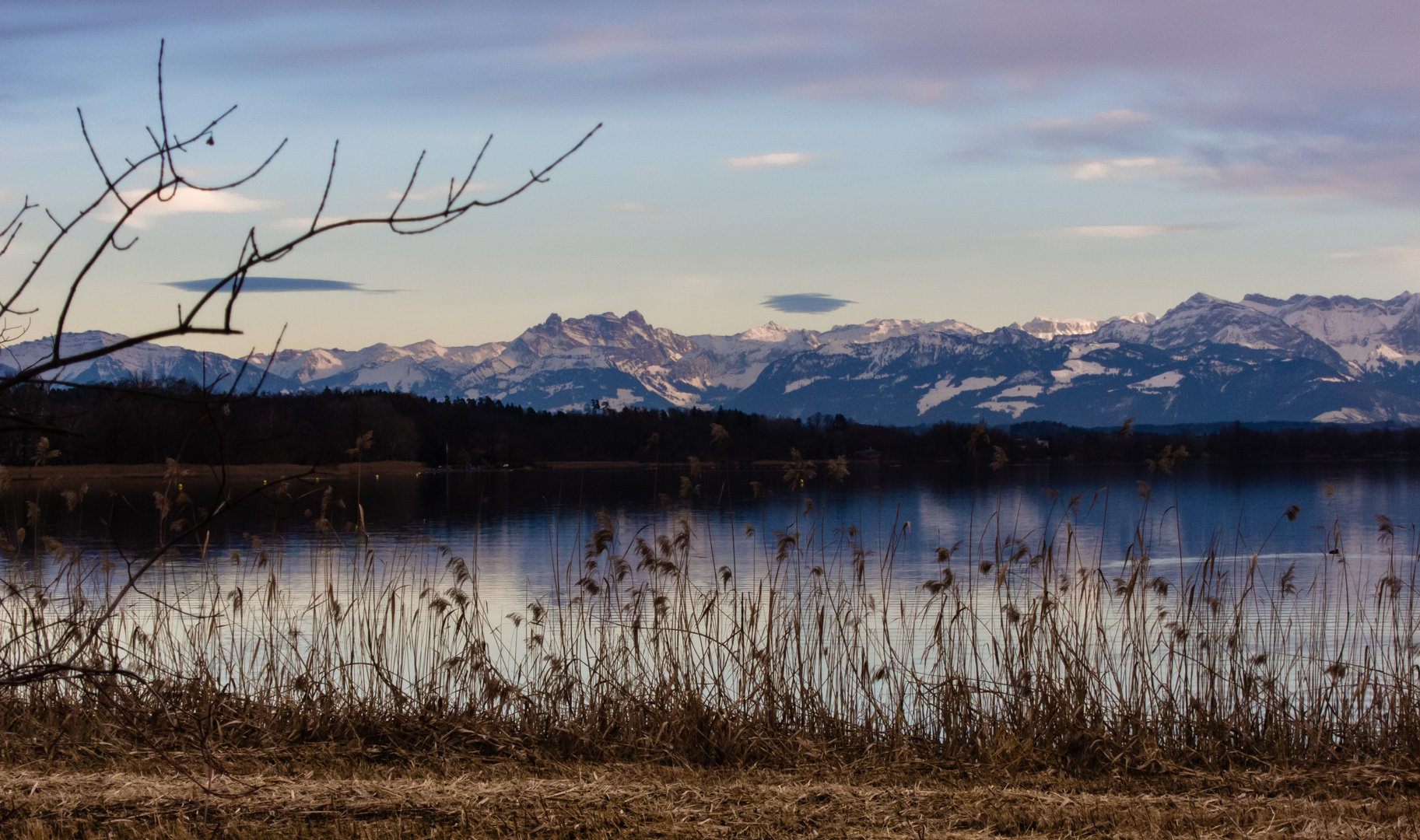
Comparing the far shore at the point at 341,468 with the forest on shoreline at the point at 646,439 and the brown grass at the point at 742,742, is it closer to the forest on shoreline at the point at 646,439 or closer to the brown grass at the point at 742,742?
the forest on shoreline at the point at 646,439

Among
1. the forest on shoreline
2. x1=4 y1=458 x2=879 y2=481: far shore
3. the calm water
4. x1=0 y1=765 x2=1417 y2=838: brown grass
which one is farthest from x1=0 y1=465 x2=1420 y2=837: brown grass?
the forest on shoreline

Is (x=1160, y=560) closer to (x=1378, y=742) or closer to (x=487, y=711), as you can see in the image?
(x=1378, y=742)

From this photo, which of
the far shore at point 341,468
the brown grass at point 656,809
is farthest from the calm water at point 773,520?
the brown grass at point 656,809

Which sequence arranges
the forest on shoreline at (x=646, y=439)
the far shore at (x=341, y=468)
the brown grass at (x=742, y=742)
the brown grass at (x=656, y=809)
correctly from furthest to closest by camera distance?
the forest on shoreline at (x=646, y=439) < the far shore at (x=341, y=468) < the brown grass at (x=742, y=742) < the brown grass at (x=656, y=809)

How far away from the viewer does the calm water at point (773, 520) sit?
17.3m

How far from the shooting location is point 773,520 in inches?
1695

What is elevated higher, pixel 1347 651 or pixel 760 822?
pixel 760 822

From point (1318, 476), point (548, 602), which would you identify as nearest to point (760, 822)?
point (548, 602)

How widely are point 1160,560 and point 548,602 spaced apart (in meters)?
18.4

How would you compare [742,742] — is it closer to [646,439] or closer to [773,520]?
[773,520]

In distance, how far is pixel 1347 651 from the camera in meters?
15.7

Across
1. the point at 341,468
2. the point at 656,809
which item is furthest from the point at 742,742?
the point at 341,468

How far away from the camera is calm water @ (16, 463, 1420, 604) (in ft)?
56.9

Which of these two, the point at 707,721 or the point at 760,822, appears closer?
the point at 760,822
